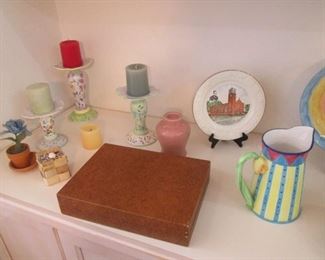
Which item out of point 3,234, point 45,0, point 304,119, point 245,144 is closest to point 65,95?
point 45,0

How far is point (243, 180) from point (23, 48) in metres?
A: 0.73

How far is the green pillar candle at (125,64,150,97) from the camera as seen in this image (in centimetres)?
74

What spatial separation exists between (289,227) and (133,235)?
0.30 metres

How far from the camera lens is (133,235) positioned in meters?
0.56

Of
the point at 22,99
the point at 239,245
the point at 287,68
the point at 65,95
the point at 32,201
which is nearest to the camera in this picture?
the point at 239,245

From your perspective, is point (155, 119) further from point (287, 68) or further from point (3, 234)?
point (3, 234)

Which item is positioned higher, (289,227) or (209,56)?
(209,56)

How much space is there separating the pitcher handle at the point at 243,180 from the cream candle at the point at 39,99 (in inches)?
21.3

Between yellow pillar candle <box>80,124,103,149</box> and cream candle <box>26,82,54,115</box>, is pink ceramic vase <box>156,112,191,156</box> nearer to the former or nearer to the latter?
yellow pillar candle <box>80,124,103,149</box>

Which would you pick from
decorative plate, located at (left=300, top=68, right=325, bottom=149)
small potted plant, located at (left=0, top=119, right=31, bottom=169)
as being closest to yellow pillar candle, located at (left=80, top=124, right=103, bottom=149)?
small potted plant, located at (left=0, top=119, right=31, bottom=169)

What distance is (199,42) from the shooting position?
2.68 feet

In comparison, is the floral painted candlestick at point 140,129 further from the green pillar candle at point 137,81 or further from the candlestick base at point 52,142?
the candlestick base at point 52,142

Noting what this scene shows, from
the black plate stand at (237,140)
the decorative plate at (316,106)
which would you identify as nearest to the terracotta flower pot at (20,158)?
the black plate stand at (237,140)

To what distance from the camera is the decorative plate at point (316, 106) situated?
2.26ft
